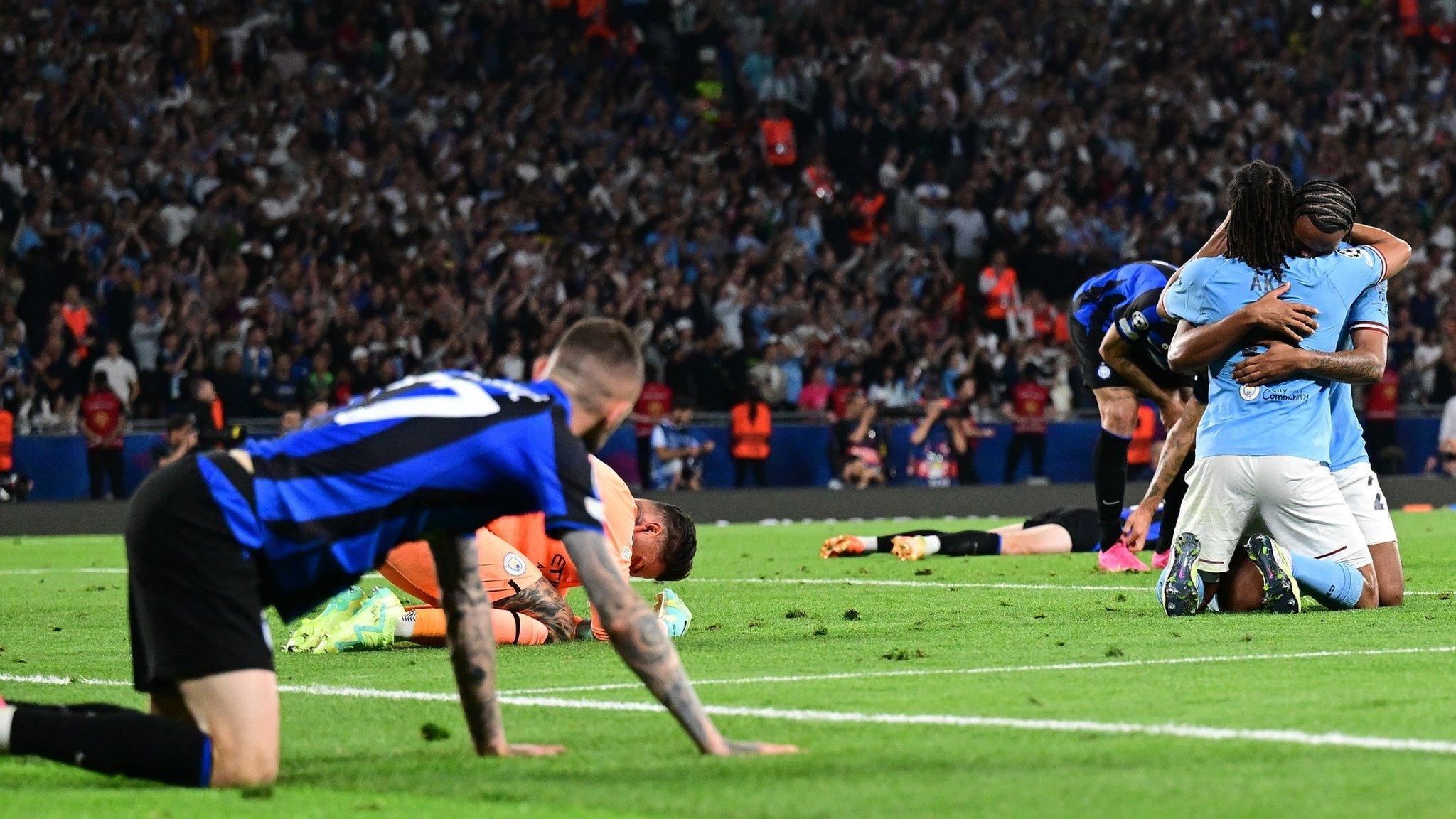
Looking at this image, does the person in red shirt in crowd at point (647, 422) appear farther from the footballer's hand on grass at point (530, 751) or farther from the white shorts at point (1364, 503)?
the footballer's hand on grass at point (530, 751)

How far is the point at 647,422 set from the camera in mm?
23156

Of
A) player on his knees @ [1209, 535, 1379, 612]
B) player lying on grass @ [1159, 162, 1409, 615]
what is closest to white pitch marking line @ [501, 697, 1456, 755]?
player lying on grass @ [1159, 162, 1409, 615]

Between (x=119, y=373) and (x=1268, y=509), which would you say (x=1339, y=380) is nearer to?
(x=1268, y=509)

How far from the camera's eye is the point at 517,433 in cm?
462

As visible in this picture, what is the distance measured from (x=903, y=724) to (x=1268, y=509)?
144 inches

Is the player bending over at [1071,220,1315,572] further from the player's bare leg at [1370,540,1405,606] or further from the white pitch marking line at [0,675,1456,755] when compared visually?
the white pitch marking line at [0,675,1456,755]

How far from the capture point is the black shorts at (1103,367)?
11.5 metres

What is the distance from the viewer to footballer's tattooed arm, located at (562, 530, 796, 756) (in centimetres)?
452

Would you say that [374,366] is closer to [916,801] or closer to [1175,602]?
[1175,602]

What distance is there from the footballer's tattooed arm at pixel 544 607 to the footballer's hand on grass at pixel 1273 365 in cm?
299

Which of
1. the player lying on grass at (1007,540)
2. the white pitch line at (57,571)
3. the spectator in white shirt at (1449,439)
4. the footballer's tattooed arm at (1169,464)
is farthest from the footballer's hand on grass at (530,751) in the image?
the spectator in white shirt at (1449,439)

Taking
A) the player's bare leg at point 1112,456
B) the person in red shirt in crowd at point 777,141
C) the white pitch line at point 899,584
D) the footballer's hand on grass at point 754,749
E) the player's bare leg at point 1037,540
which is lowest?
the player's bare leg at point 1037,540

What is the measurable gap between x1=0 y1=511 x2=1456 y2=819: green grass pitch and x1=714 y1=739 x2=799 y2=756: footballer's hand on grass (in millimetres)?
52

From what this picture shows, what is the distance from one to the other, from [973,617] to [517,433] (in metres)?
4.60
